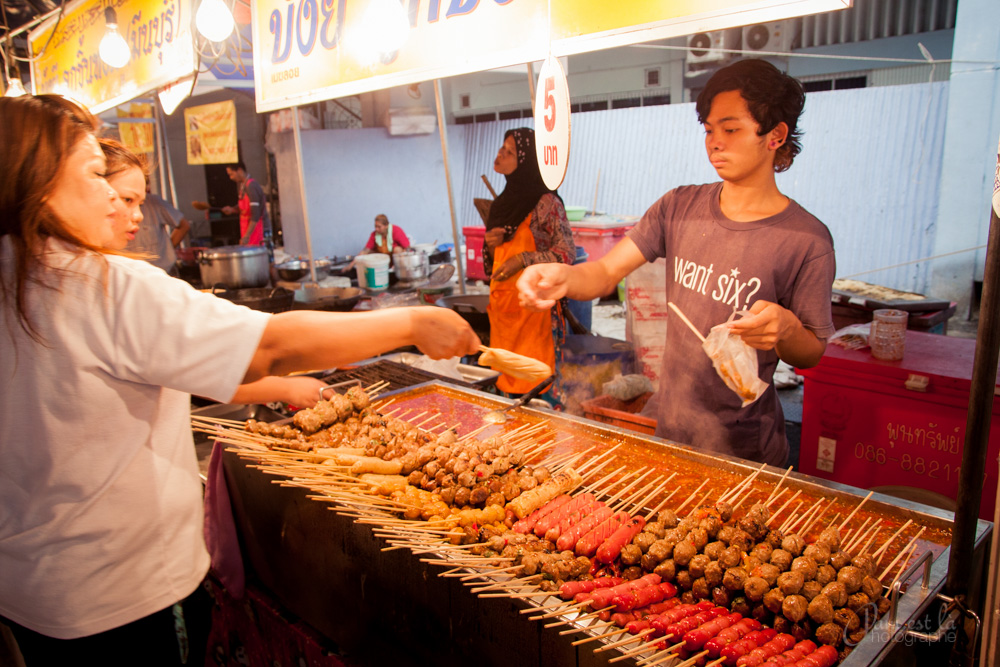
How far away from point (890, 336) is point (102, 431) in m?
4.09

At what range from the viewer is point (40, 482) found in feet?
5.78

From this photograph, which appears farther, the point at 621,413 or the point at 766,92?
the point at 621,413

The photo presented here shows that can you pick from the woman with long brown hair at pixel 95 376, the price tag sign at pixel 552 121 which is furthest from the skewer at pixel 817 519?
the price tag sign at pixel 552 121

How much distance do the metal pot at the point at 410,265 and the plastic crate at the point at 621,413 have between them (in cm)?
599

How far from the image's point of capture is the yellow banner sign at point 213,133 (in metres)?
9.60

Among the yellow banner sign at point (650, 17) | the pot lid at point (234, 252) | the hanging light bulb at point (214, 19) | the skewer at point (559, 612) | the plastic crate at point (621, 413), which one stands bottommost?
the plastic crate at point (621, 413)

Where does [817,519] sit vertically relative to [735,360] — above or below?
below

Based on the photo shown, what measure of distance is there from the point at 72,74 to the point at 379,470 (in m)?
6.32

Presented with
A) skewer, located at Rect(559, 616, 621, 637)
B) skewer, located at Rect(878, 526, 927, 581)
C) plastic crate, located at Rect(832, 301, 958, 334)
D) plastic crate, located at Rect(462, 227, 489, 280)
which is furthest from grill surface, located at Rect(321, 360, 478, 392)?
plastic crate, located at Rect(462, 227, 489, 280)

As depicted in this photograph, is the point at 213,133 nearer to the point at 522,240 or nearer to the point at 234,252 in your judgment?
the point at 234,252

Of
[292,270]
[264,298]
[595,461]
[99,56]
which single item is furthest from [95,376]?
[292,270]

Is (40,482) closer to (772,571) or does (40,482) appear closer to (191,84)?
(772,571)

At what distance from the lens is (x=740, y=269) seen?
277cm

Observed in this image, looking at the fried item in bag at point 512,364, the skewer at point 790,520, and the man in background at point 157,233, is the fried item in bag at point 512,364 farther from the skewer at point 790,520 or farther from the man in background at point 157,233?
the man in background at point 157,233
